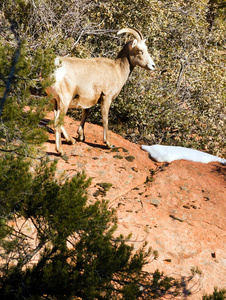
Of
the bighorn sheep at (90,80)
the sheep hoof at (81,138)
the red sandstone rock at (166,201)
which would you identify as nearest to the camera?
the red sandstone rock at (166,201)

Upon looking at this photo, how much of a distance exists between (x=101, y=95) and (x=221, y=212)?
310cm

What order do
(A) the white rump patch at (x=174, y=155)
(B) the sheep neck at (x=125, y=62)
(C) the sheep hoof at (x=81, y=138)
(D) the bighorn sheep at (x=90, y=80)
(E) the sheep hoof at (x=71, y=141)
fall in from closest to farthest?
(D) the bighorn sheep at (x=90, y=80), (E) the sheep hoof at (x=71, y=141), (B) the sheep neck at (x=125, y=62), (C) the sheep hoof at (x=81, y=138), (A) the white rump patch at (x=174, y=155)

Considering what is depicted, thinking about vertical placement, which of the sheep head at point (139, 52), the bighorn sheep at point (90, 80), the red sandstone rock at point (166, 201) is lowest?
the red sandstone rock at point (166, 201)

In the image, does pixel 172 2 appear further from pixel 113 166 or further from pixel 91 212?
pixel 91 212

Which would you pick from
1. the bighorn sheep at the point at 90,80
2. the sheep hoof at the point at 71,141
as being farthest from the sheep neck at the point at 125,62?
the sheep hoof at the point at 71,141

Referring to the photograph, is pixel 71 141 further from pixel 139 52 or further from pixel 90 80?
pixel 139 52

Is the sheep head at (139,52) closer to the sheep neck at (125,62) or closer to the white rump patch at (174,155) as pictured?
the sheep neck at (125,62)

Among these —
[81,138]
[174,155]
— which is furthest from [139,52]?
[174,155]

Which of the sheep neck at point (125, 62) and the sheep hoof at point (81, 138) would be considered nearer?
the sheep neck at point (125, 62)

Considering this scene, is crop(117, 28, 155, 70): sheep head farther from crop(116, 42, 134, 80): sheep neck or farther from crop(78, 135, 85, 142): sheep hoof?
crop(78, 135, 85, 142): sheep hoof

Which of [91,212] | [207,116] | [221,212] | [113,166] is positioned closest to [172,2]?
[207,116]

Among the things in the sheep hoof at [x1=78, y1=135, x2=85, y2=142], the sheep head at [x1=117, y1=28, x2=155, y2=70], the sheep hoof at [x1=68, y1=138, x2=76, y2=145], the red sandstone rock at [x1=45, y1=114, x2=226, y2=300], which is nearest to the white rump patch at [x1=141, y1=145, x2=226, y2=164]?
the red sandstone rock at [x1=45, y1=114, x2=226, y2=300]

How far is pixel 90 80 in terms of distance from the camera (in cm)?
630

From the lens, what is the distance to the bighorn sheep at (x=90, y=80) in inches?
235
